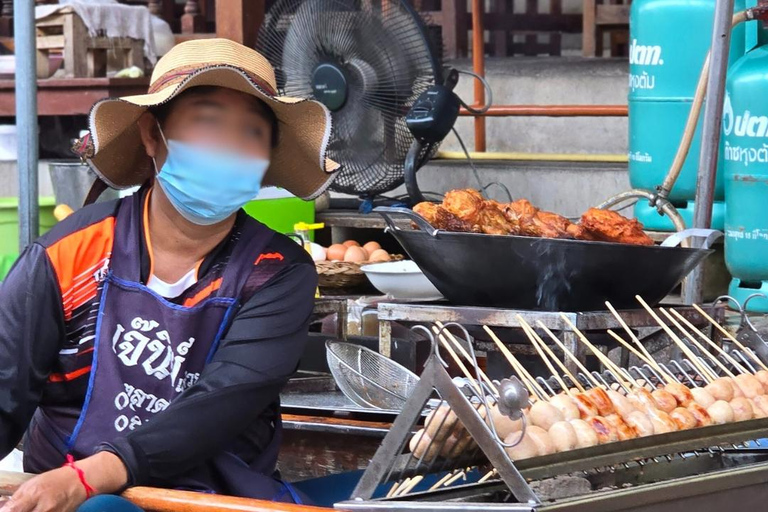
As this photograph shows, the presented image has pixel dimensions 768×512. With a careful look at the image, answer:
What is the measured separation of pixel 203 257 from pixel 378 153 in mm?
2679

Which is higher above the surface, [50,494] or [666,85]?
[666,85]

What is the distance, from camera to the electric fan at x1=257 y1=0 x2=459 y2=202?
4.98 meters

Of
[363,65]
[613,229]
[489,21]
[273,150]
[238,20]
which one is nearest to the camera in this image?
[273,150]

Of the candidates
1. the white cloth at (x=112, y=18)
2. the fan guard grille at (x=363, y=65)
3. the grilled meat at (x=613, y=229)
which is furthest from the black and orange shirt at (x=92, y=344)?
the white cloth at (x=112, y=18)

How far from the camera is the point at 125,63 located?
7.95 m

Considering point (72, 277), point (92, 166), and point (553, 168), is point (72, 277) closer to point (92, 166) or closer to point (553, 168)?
point (92, 166)

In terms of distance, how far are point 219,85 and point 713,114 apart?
161 cm

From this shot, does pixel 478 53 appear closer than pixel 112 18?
Yes

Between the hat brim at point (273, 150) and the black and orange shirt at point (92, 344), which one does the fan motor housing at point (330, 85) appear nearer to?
the hat brim at point (273, 150)

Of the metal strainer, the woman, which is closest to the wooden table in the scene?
the metal strainer

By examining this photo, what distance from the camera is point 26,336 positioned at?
8.38 feet

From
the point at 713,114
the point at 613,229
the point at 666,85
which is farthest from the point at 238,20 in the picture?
the point at 613,229

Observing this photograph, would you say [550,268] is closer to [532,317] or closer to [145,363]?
[532,317]

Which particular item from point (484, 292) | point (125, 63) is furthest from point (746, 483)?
point (125, 63)
